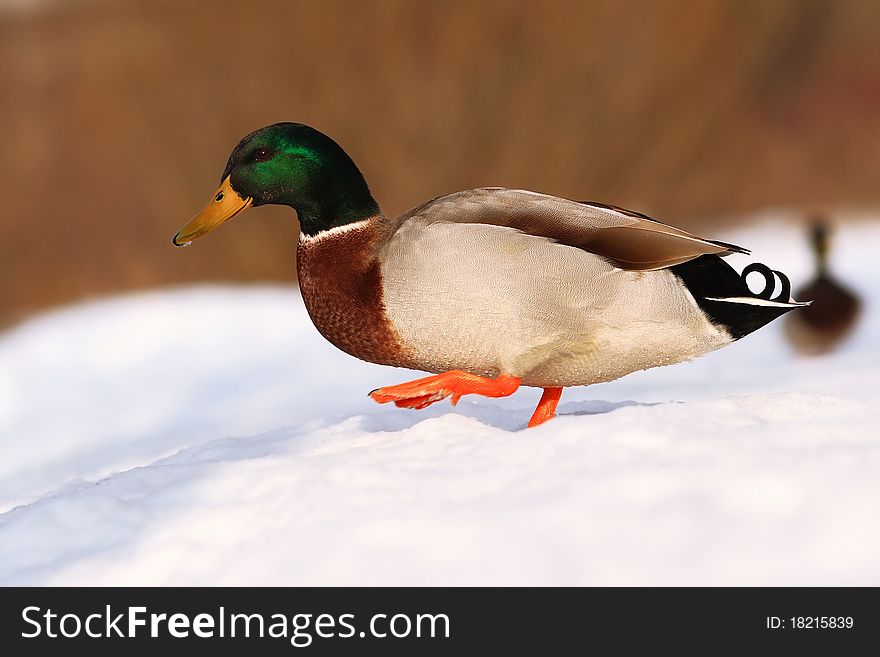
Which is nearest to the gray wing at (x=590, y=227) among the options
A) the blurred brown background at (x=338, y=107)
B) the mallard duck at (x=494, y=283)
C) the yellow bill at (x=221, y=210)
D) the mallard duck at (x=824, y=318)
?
the mallard duck at (x=494, y=283)

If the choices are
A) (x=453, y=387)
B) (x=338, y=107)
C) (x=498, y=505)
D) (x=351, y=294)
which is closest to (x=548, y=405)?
(x=453, y=387)

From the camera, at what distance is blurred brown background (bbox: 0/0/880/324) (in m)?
7.37

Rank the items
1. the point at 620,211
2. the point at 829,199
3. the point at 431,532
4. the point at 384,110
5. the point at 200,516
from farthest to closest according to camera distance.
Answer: the point at 829,199
the point at 384,110
the point at 620,211
the point at 200,516
the point at 431,532

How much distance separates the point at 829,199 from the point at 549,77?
108 inches

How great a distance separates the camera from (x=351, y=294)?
260 cm

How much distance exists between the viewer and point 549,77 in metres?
7.58

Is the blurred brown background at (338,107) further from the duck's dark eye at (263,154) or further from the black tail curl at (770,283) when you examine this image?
the black tail curl at (770,283)

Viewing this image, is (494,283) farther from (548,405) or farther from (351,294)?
(548,405)

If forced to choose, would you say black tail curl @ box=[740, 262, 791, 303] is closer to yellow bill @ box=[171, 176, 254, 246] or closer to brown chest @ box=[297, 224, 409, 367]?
brown chest @ box=[297, 224, 409, 367]

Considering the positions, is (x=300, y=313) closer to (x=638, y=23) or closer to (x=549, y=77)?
(x=549, y=77)

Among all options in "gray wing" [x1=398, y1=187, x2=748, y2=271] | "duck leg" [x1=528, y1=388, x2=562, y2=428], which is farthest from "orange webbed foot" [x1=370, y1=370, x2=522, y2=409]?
"gray wing" [x1=398, y1=187, x2=748, y2=271]

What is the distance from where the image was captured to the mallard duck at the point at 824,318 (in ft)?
18.4
